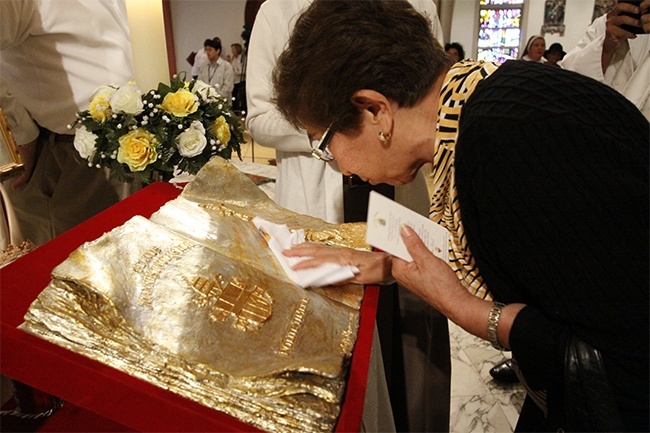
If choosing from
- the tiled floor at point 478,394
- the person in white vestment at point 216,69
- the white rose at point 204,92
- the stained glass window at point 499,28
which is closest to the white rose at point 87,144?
the white rose at point 204,92

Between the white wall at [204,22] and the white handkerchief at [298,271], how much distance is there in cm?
492

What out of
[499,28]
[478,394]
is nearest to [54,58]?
[478,394]

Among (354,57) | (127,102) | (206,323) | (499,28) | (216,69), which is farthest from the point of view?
(499,28)

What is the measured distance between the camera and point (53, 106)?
1.46m

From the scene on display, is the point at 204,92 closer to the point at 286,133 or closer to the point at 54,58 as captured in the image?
the point at 286,133

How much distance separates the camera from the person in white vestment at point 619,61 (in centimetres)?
200

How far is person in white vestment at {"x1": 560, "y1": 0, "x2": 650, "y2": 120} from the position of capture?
200 centimetres

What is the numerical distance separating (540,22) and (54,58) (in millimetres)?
6901

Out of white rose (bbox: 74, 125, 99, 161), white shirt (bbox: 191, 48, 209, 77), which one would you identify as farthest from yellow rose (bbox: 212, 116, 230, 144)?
white shirt (bbox: 191, 48, 209, 77)

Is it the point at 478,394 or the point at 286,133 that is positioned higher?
the point at 286,133

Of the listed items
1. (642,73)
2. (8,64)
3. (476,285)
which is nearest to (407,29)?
(476,285)

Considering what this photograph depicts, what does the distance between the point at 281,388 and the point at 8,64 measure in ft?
4.39

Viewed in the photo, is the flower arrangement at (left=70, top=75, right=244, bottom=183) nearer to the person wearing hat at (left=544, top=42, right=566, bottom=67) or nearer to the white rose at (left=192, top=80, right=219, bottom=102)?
the white rose at (left=192, top=80, right=219, bottom=102)

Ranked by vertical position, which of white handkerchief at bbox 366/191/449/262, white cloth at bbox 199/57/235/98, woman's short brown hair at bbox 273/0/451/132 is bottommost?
white cloth at bbox 199/57/235/98
